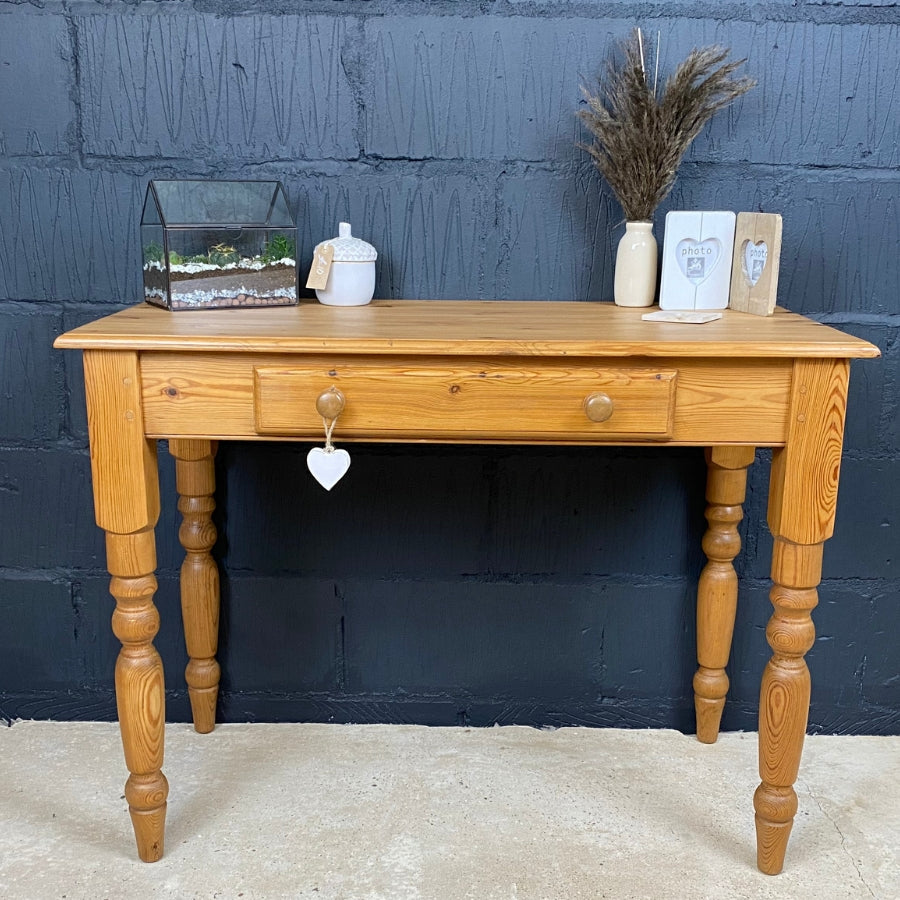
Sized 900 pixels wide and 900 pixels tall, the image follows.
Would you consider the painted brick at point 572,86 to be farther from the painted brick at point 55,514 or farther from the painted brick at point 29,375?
the painted brick at point 55,514

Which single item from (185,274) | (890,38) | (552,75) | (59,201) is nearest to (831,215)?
(890,38)

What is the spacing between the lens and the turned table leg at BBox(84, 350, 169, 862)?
4.72 feet

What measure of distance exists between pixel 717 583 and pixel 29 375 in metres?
1.43

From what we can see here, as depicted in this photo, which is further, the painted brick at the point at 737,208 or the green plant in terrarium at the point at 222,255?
the painted brick at the point at 737,208

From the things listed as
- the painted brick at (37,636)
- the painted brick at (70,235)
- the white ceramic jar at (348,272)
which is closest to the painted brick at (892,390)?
the white ceramic jar at (348,272)

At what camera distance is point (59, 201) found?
1896 mm

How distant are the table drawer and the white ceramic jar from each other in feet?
1.30

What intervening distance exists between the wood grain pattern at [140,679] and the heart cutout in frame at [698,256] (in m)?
1.00

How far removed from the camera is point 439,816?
1.74 m

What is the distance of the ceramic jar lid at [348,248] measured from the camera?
69.7 inches

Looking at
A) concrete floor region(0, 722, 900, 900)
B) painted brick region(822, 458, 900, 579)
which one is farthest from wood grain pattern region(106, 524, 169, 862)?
painted brick region(822, 458, 900, 579)

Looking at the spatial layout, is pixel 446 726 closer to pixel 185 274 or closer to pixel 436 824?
pixel 436 824

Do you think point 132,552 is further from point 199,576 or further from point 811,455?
point 811,455

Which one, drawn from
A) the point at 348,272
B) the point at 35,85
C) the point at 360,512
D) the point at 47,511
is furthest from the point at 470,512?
the point at 35,85
